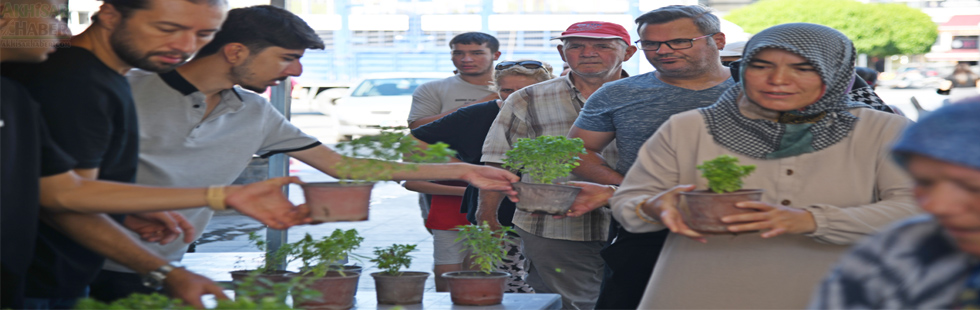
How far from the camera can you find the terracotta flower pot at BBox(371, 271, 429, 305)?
2744 mm

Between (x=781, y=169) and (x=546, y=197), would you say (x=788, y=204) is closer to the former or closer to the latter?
(x=781, y=169)

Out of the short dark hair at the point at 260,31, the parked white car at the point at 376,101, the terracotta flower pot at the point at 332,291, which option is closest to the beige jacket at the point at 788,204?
the terracotta flower pot at the point at 332,291

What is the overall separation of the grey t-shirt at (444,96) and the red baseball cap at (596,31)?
6.11 ft

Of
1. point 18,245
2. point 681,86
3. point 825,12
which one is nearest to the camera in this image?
point 18,245

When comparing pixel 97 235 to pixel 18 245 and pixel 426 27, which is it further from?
pixel 426 27

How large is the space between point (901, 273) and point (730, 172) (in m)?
0.86

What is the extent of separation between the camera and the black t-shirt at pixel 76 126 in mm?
1887

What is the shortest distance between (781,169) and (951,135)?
1210mm

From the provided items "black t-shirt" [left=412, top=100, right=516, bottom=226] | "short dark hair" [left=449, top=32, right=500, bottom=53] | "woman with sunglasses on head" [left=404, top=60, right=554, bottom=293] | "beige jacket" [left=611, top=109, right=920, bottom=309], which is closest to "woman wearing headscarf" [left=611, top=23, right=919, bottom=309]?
"beige jacket" [left=611, top=109, right=920, bottom=309]

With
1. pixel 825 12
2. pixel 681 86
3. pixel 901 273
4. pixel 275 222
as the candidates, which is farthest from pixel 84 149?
pixel 825 12

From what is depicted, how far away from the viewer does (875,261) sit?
1256 millimetres

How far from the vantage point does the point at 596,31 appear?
389 cm

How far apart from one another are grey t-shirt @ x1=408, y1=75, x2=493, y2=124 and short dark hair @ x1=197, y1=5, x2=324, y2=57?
311 cm

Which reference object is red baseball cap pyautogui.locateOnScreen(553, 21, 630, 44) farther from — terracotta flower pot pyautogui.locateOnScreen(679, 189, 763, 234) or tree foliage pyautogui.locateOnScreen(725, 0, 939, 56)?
tree foliage pyautogui.locateOnScreen(725, 0, 939, 56)
